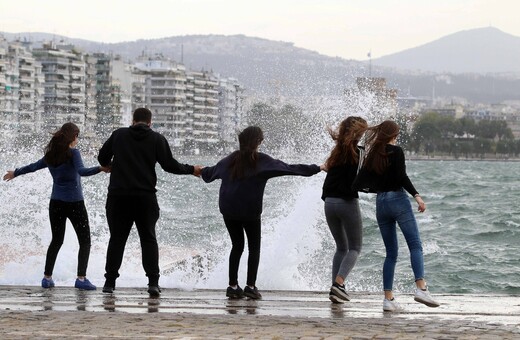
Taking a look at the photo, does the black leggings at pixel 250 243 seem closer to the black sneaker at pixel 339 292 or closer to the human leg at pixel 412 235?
the black sneaker at pixel 339 292

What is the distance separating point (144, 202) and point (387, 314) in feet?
8.86

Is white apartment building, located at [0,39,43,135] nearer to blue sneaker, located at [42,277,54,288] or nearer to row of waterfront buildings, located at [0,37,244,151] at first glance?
row of waterfront buildings, located at [0,37,244,151]

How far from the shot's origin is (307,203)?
17938 mm

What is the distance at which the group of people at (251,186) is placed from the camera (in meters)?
11.0

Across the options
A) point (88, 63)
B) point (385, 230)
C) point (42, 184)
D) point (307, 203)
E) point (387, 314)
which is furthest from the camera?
point (88, 63)

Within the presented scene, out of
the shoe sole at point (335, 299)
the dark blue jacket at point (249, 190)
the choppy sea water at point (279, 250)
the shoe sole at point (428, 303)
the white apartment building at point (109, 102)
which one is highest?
the white apartment building at point (109, 102)

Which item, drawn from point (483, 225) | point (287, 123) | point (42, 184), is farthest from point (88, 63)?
point (42, 184)

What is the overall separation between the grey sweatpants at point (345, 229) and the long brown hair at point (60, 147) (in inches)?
102

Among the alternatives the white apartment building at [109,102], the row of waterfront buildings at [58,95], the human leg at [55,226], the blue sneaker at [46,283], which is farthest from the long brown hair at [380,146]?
the white apartment building at [109,102]

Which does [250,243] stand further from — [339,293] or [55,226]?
[55,226]

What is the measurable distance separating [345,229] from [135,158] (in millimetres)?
2027

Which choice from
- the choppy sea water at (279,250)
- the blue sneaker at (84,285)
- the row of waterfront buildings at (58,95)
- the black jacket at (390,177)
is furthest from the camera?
the row of waterfront buildings at (58,95)

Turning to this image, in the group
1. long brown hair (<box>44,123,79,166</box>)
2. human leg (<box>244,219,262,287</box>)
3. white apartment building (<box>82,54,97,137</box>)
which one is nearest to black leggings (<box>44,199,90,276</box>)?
long brown hair (<box>44,123,79,166</box>)

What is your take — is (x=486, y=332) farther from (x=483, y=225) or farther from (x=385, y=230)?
(x=483, y=225)
